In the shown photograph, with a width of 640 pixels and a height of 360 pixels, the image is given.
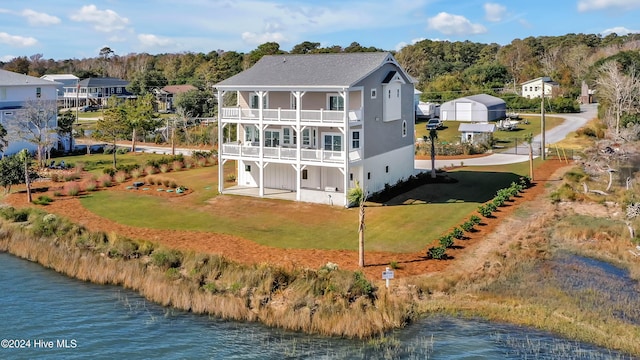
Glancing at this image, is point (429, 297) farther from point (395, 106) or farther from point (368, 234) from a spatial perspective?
point (395, 106)

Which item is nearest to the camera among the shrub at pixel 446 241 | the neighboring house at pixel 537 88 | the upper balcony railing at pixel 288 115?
the shrub at pixel 446 241

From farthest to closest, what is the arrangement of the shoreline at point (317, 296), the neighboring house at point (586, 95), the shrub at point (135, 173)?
1. the neighboring house at point (586, 95)
2. the shrub at point (135, 173)
3. the shoreline at point (317, 296)

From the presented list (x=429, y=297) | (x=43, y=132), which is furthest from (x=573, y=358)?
(x=43, y=132)

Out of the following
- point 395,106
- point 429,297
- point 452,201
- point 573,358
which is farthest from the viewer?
point 395,106

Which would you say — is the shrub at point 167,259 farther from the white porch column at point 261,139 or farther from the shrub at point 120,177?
the shrub at point 120,177

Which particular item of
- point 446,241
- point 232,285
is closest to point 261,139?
point 446,241

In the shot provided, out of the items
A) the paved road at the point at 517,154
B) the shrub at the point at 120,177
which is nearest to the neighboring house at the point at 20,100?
the shrub at the point at 120,177
